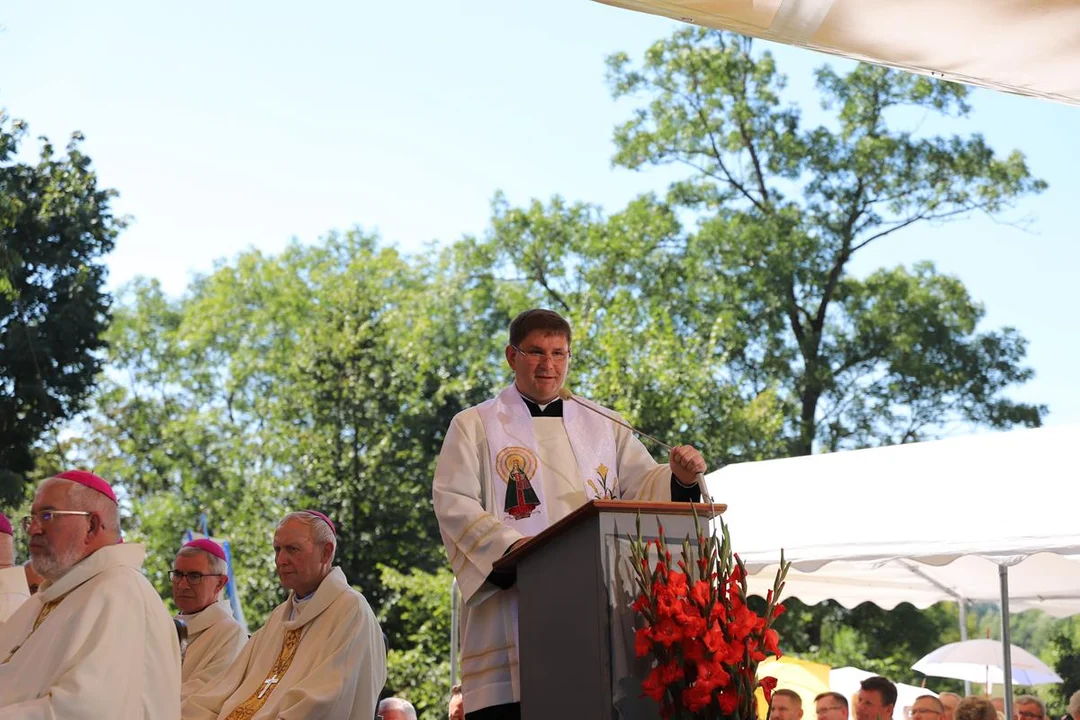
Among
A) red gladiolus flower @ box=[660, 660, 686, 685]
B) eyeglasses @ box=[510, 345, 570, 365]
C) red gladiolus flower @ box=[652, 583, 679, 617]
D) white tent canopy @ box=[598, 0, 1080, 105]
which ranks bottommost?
red gladiolus flower @ box=[660, 660, 686, 685]

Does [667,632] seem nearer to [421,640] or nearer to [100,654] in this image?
[100,654]

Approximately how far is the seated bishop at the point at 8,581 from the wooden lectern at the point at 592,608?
175 inches

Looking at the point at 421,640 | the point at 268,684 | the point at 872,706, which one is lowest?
the point at 421,640

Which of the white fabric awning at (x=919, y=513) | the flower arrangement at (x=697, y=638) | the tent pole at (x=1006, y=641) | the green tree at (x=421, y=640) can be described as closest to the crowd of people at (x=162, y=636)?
the flower arrangement at (x=697, y=638)

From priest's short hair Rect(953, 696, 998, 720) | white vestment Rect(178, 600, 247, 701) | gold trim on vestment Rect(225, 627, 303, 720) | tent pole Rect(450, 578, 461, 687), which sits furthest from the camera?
tent pole Rect(450, 578, 461, 687)

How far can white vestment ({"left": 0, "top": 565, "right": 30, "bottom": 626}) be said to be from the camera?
6930mm

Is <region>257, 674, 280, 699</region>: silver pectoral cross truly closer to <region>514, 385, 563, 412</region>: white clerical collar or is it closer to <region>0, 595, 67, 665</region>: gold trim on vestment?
<region>0, 595, 67, 665</region>: gold trim on vestment

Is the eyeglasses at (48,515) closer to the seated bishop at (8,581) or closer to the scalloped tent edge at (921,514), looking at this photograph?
the seated bishop at (8,581)

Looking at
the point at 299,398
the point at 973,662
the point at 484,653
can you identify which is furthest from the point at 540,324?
the point at 299,398

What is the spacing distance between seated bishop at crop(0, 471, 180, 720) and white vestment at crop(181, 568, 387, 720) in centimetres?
128

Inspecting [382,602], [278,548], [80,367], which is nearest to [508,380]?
[382,602]

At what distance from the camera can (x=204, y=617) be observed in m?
6.69

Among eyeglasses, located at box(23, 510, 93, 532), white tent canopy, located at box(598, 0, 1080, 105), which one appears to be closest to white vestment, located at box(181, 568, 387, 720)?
eyeglasses, located at box(23, 510, 93, 532)

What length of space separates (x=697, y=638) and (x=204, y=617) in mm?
4293
